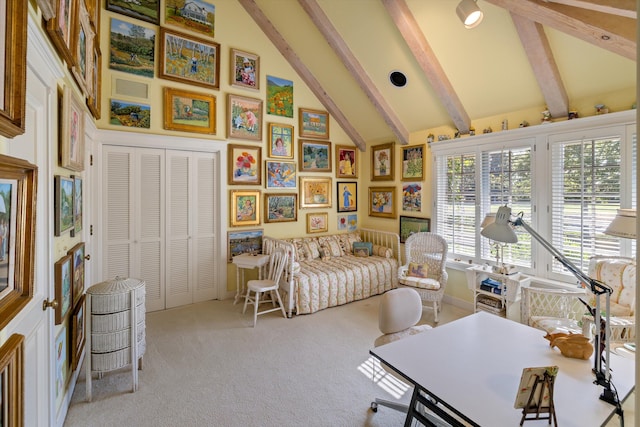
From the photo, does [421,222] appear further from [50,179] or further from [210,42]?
[50,179]

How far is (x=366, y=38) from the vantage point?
4.01 meters

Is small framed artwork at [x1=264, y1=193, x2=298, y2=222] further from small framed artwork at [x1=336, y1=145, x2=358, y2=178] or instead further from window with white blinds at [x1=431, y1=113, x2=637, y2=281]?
window with white blinds at [x1=431, y1=113, x2=637, y2=281]

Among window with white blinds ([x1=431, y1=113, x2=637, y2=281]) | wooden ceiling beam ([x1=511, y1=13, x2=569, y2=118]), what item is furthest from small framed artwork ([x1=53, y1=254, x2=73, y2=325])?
wooden ceiling beam ([x1=511, y1=13, x2=569, y2=118])

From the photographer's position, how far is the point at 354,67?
438 cm

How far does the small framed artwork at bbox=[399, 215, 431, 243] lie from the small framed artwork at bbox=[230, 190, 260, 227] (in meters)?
2.43

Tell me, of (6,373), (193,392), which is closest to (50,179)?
(6,373)

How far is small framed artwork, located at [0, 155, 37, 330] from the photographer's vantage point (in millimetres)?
971

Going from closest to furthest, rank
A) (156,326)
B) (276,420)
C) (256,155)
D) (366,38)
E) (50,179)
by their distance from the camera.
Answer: (50,179) → (276,420) → (156,326) → (366,38) → (256,155)

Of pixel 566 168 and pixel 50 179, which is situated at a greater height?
pixel 566 168

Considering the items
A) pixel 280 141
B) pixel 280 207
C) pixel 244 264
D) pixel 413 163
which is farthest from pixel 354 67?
pixel 244 264

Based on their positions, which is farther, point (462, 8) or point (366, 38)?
point (366, 38)

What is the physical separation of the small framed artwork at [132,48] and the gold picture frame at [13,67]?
3.33 meters

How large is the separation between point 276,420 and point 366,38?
4313mm

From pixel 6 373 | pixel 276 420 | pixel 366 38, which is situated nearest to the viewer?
pixel 6 373
